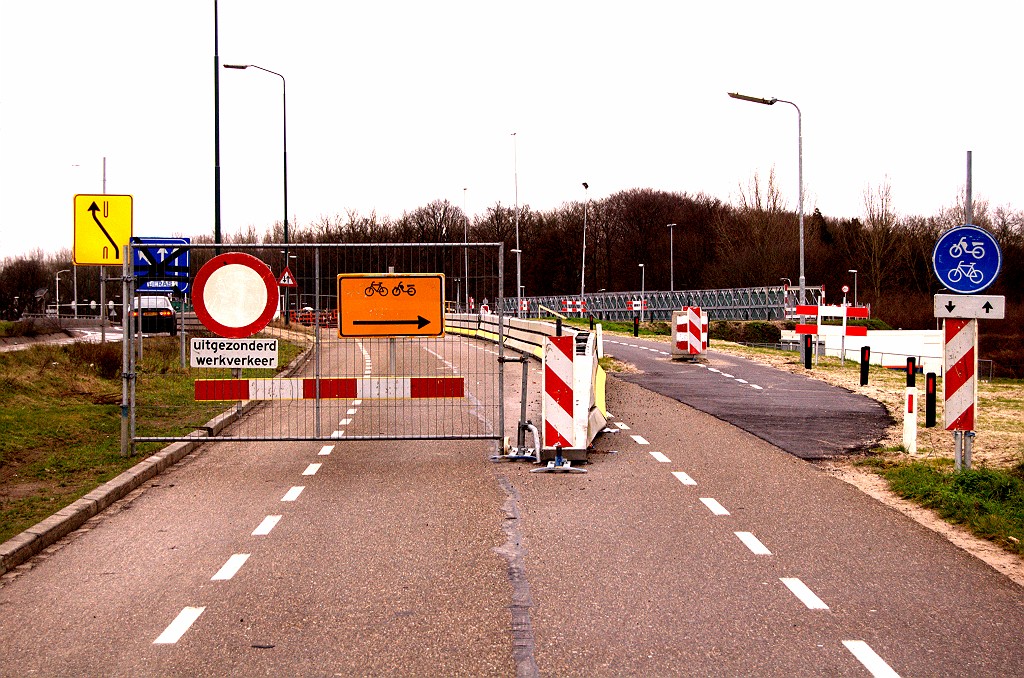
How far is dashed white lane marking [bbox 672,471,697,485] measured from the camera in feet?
34.4

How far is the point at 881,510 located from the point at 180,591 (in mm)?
5830

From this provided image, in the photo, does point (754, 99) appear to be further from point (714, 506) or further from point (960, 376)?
point (714, 506)

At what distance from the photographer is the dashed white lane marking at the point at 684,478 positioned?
10.5 m

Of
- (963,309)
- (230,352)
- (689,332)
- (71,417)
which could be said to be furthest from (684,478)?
(689,332)

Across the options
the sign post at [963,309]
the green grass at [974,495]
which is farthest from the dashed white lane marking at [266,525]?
the sign post at [963,309]

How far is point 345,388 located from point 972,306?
664 cm

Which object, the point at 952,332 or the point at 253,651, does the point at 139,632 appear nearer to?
the point at 253,651

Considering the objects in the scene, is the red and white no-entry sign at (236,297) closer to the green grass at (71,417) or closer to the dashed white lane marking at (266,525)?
the green grass at (71,417)

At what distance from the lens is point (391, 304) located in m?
12.1

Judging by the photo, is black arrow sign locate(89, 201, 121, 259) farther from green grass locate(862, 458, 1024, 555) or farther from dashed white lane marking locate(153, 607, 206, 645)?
dashed white lane marking locate(153, 607, 206, 645)

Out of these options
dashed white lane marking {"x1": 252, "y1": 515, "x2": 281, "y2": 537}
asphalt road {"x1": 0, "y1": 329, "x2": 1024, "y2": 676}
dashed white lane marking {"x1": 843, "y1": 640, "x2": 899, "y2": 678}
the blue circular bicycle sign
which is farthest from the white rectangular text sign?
dashed white lane marking {"x1": 843, "y1": 640, "x2": 899, "y2": 678}

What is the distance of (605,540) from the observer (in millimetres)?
7973

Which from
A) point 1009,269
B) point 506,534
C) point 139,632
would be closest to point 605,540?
point 506,534

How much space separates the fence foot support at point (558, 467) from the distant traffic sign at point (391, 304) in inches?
75.2
